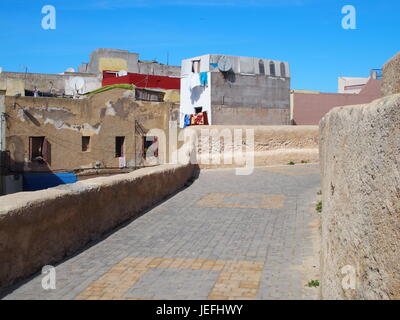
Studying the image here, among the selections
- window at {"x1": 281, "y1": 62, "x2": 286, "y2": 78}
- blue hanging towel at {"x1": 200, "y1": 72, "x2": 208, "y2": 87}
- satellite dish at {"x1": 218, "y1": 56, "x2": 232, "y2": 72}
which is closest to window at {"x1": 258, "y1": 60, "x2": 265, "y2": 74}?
window at {"x1": 281, "y1": 62, "x2": 286, "y2": 78}

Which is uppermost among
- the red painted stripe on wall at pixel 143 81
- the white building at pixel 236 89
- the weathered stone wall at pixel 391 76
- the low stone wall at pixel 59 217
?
A: the red painted stripe on wall at pixel 143 81

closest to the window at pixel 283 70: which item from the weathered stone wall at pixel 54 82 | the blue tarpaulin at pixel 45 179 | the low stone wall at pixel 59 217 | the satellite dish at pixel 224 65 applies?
the satellite dish at pixel 224 65

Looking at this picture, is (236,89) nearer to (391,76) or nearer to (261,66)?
(261,66)

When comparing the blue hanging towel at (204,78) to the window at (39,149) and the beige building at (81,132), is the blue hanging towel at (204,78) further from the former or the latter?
the window at (39,149)

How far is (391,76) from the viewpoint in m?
4.64

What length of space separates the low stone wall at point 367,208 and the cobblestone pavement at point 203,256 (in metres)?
1.16

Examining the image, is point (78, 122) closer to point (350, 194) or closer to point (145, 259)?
point (145, 259)

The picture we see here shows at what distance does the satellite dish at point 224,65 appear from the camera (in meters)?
24.7

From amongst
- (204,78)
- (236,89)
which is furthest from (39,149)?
(236,89)

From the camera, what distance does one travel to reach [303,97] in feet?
106

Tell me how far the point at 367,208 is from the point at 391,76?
1.90 m

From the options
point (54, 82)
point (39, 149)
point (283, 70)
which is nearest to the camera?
point (39, 149)

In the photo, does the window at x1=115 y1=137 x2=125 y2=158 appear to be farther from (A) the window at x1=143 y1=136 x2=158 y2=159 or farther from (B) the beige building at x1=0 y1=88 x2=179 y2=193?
(A) the window at x1=143 y1=136 x2=158 y2=159
